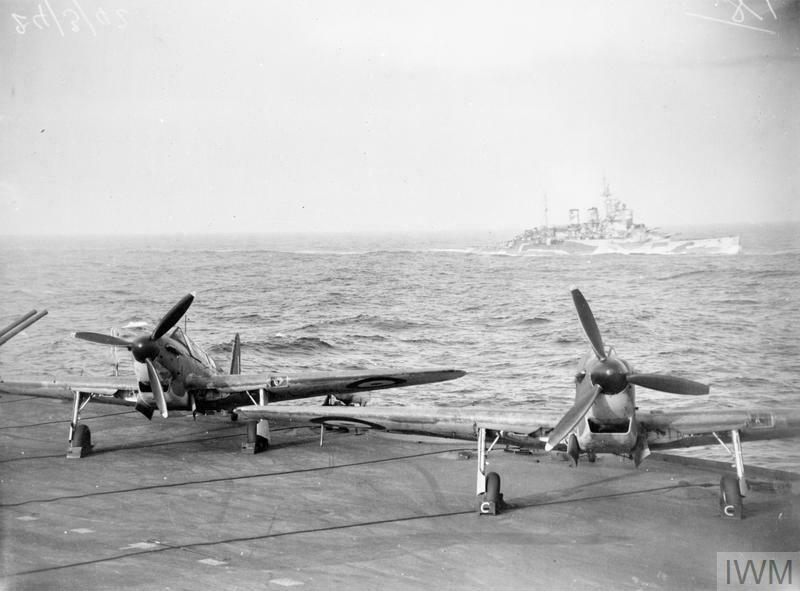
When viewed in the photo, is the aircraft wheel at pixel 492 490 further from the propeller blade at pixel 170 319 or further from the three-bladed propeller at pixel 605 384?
the propeller blade at pixel 170 319

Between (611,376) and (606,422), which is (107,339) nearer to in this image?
(606,422)

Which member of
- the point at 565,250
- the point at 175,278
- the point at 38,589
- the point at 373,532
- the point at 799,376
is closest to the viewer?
the point at 38,589

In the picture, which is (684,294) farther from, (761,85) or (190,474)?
(190,474)

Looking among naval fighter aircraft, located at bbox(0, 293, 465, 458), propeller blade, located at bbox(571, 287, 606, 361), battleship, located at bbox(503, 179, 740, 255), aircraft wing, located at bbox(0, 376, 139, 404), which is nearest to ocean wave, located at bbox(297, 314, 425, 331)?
battleship, located at bbox(503, 179, 740, 255)

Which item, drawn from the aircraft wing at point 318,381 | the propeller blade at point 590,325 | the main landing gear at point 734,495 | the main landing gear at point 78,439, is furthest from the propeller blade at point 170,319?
the main landing gear at point 734,495

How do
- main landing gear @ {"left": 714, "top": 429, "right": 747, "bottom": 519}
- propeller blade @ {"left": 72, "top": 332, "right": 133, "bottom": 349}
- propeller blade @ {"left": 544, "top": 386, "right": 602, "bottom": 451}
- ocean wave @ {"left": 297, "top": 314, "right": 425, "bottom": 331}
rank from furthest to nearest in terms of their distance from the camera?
ocean wave @ {"left": 297, "top": 314, "right": 425, "bottom": 331} → propeller blade @ {"left": 72, "top": 332, "right": 133, "bottom": 349} → main landing gear @ {"left": 714, "top": 429, "right": 747, "bottom": 519} → propeller blade @ {"left": 544, "top": 386, "right": 602, "bottom": 451}

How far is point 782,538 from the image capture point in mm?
12297

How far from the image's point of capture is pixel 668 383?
1283cm

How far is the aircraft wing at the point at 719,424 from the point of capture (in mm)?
13109

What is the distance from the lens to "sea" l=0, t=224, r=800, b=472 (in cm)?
3744

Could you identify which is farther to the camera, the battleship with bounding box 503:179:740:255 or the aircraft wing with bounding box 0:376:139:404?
the battleship with bounding box 503:179:740:255

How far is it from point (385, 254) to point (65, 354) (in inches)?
1366

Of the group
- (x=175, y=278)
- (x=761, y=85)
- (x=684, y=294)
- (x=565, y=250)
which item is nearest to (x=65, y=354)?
(x=175, y=278)

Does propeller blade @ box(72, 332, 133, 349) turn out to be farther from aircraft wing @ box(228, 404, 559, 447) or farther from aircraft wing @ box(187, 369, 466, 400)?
aircraft wing @ box(228, 404, 559, 447)
